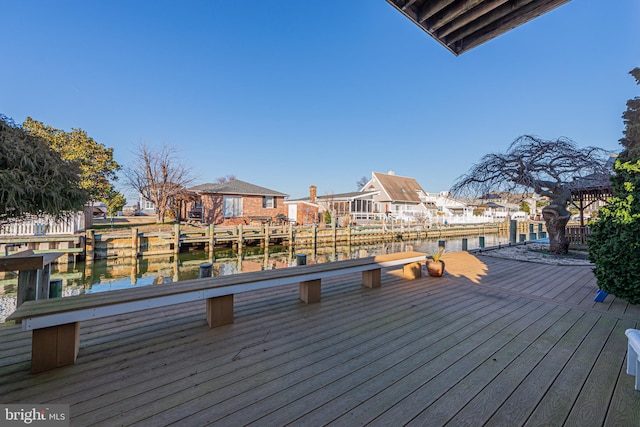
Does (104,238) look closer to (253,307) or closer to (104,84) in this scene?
(104,84)

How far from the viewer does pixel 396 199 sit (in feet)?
92.0

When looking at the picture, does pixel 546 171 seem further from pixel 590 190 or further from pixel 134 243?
pixel 134 243

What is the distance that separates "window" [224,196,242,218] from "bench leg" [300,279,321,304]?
1762cm

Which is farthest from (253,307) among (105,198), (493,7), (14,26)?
(105,198)

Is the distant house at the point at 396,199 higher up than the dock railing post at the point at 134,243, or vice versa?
the distant house at the point at 396,199

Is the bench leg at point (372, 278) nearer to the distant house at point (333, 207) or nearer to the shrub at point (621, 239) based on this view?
the shrub at point (621, 239)

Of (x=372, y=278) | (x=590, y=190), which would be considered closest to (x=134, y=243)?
(x=372, y=278)

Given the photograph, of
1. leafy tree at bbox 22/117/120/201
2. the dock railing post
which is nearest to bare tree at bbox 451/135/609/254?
the dock railing post

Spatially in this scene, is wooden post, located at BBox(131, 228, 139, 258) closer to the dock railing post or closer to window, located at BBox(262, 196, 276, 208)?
the dock railing post

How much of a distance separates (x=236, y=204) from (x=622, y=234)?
65.3 feet

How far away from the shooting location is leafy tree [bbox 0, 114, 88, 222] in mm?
1658

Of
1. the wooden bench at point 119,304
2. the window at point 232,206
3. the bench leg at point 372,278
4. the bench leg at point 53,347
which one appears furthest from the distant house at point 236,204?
the bench leg at point 53,347

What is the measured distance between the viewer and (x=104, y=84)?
12438 mm

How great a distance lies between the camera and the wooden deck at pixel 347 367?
1598 millimetres
